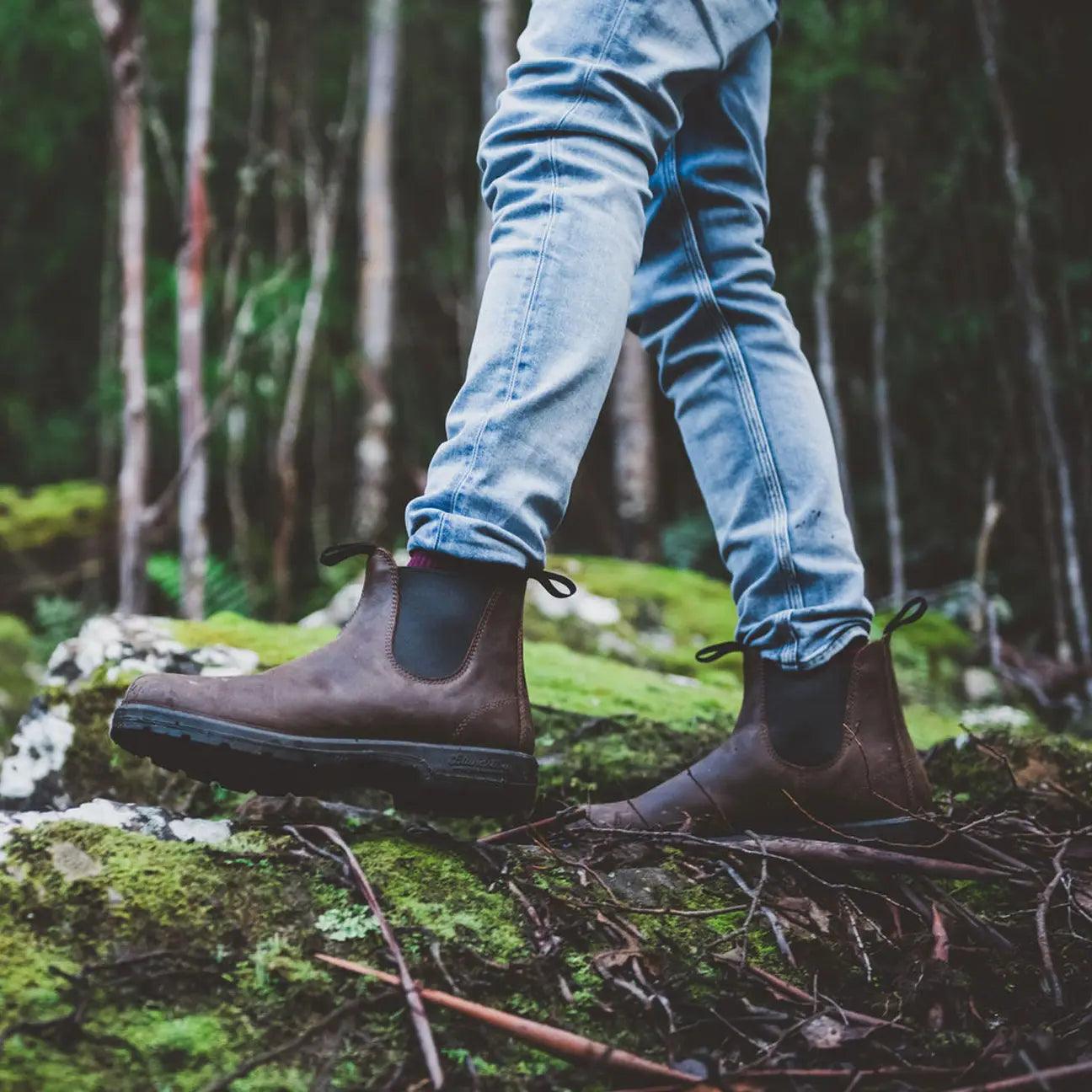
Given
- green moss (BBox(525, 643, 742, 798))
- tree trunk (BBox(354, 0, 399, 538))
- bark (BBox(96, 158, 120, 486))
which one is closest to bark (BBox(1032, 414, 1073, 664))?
green moss (BBox(525, 643, 742, 798))

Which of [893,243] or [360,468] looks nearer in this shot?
[893,243]

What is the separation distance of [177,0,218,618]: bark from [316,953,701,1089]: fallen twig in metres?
4.83

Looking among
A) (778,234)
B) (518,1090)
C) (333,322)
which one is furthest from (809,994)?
(333,322)

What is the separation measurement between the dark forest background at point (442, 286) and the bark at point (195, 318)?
0.24ft

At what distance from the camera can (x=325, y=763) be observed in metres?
1.25

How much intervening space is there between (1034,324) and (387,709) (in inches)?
187

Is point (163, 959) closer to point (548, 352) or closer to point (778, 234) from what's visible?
point (548, 352)

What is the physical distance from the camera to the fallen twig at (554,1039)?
2.88 feet

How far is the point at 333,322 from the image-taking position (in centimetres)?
1036

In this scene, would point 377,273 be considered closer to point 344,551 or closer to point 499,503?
point 344,551

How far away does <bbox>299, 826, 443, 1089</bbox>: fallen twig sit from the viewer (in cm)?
87

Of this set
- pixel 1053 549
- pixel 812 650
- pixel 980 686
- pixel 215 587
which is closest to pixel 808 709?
pixel 812 650

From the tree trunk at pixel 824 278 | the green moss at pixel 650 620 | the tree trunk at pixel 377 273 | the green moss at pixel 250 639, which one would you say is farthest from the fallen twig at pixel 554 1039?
the tree trunk at pixel 377 273

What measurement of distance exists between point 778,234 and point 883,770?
20.4 ft
